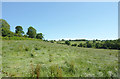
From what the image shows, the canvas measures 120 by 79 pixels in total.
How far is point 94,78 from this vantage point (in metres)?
5.79

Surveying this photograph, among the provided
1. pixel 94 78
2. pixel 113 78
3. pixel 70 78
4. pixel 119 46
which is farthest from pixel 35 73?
pixel 119 46

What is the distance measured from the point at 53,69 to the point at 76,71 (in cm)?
215

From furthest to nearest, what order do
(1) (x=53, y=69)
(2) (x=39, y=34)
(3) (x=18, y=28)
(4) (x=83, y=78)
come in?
(2) (x=39, y=34) → (3) (x=18, y=28) → (1) (x=53, y=69) → (4) (x=83, y=78)

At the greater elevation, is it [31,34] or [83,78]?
[31,34]

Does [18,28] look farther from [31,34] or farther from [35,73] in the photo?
[35,73]

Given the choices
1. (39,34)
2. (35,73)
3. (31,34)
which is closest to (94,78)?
(35,73)

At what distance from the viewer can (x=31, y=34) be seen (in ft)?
228

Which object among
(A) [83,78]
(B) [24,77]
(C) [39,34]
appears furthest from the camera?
(C) [39,34]

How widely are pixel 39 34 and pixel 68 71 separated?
269 feet

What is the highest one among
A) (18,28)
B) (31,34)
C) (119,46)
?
(18,28)

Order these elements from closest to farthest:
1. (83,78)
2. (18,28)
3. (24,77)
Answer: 1. (24,77)
2. (83,78)
3. (18,28)

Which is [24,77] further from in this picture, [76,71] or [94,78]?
[94,78]

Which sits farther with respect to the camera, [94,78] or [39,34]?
[39,34]

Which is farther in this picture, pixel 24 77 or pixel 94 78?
pixel 94 78
